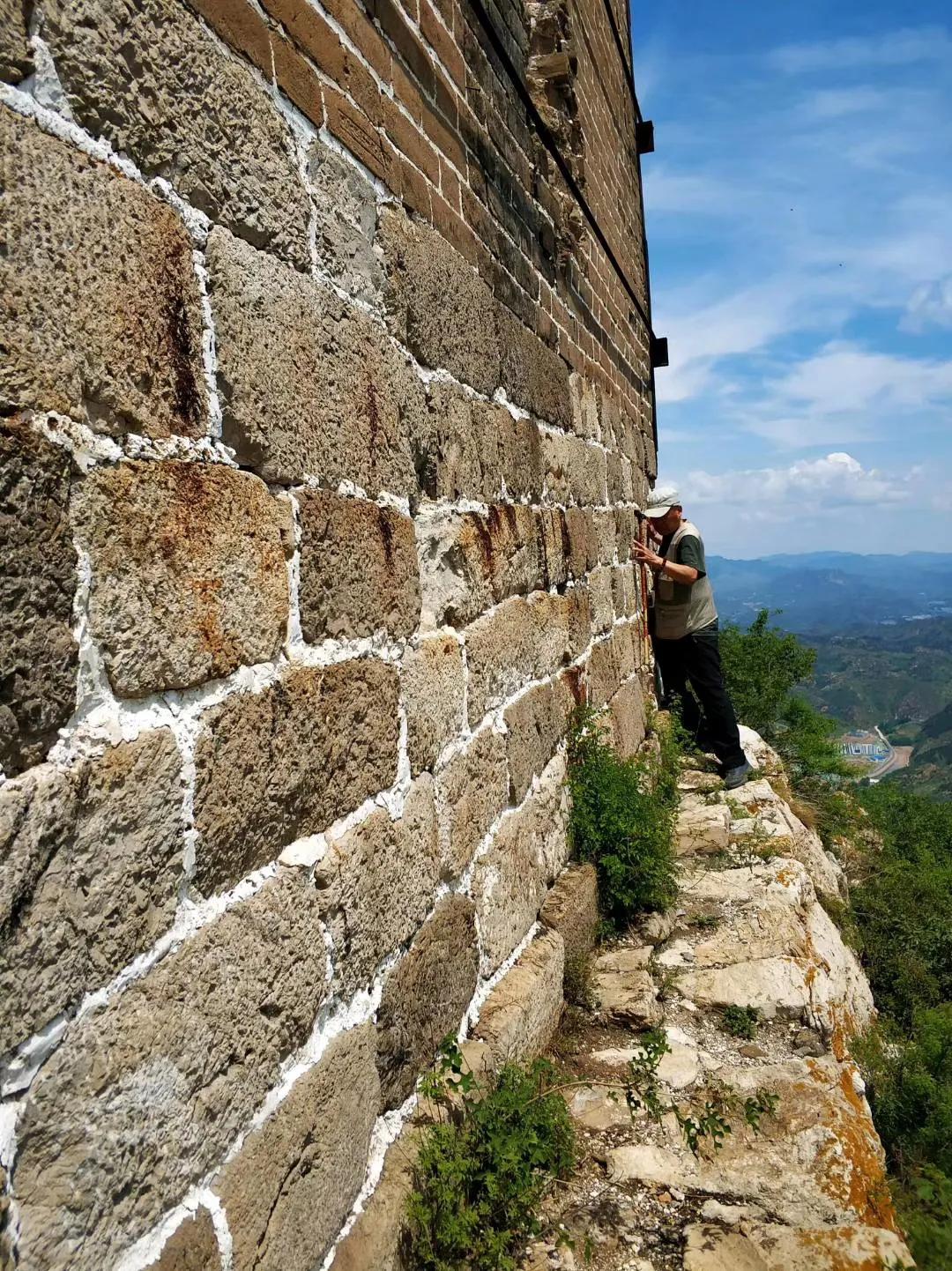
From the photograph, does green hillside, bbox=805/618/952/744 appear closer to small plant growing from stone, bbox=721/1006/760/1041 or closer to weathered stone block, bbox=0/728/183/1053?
small plant growing from stone, bbox=721/1006/760/1041

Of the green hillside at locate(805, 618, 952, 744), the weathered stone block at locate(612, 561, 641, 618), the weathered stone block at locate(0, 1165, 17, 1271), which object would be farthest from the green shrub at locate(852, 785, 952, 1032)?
the green hillside at locate(805, 618, 952, 744)

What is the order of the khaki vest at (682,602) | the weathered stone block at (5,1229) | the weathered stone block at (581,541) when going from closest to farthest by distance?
the weathered stone block at (5,1229), the weathered stone block at (581,541), the khaki vest at (682,602)

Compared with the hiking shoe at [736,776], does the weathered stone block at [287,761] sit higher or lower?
higher

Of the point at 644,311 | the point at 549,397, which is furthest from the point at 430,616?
the point at 644,311

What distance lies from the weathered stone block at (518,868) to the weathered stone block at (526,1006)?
2.9 inches

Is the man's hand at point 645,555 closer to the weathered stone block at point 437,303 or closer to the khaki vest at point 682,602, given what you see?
the khaki vest at point 682,602

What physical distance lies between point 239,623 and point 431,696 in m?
0.87

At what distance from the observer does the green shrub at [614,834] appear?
12.0 ft

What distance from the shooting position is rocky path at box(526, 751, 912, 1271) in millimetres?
2012

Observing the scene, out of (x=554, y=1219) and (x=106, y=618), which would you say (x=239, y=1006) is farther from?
(x=554, y=1219)

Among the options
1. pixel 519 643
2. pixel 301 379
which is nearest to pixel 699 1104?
pixel 519 643

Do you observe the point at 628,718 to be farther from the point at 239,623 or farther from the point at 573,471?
the point at 239,623

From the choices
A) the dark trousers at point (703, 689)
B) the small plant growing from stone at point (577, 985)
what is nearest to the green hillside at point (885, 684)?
the dark trousers at point (703, 689)

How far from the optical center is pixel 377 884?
6.04 ft
